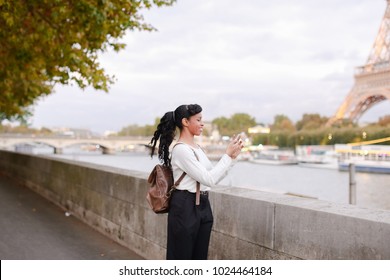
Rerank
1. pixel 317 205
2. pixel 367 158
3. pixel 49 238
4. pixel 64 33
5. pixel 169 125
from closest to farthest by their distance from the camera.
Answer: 1. pixel 169 125
2. pixel 317 205
3. pixel 49 238
4. pixel 64 33
5. pixel 367 158

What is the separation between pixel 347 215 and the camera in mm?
3289

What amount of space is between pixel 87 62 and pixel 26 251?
18.4 feet

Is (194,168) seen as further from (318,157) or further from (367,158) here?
(318,157)

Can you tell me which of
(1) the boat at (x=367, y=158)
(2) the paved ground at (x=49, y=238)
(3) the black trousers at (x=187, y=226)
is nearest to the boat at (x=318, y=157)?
(1) the boat at (x=367, y=158)

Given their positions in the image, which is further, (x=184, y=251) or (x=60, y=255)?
(x=60, y=255)

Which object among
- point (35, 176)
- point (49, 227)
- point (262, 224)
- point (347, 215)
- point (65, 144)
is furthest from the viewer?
point (65, 144)

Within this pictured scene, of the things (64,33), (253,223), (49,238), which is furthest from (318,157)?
(253,223)

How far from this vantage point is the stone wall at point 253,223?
3.23 m

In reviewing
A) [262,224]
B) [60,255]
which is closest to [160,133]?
[262,224]

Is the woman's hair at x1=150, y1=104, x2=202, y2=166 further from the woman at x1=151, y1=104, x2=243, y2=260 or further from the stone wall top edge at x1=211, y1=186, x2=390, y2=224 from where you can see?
the stone wall top edge at x1=211, y1=186, x2=390, y2=224

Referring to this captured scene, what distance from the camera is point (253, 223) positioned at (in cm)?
418

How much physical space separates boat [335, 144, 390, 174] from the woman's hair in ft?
178

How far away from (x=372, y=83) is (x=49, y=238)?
6086 centimetres

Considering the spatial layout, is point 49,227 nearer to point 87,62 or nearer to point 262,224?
point 87,62
